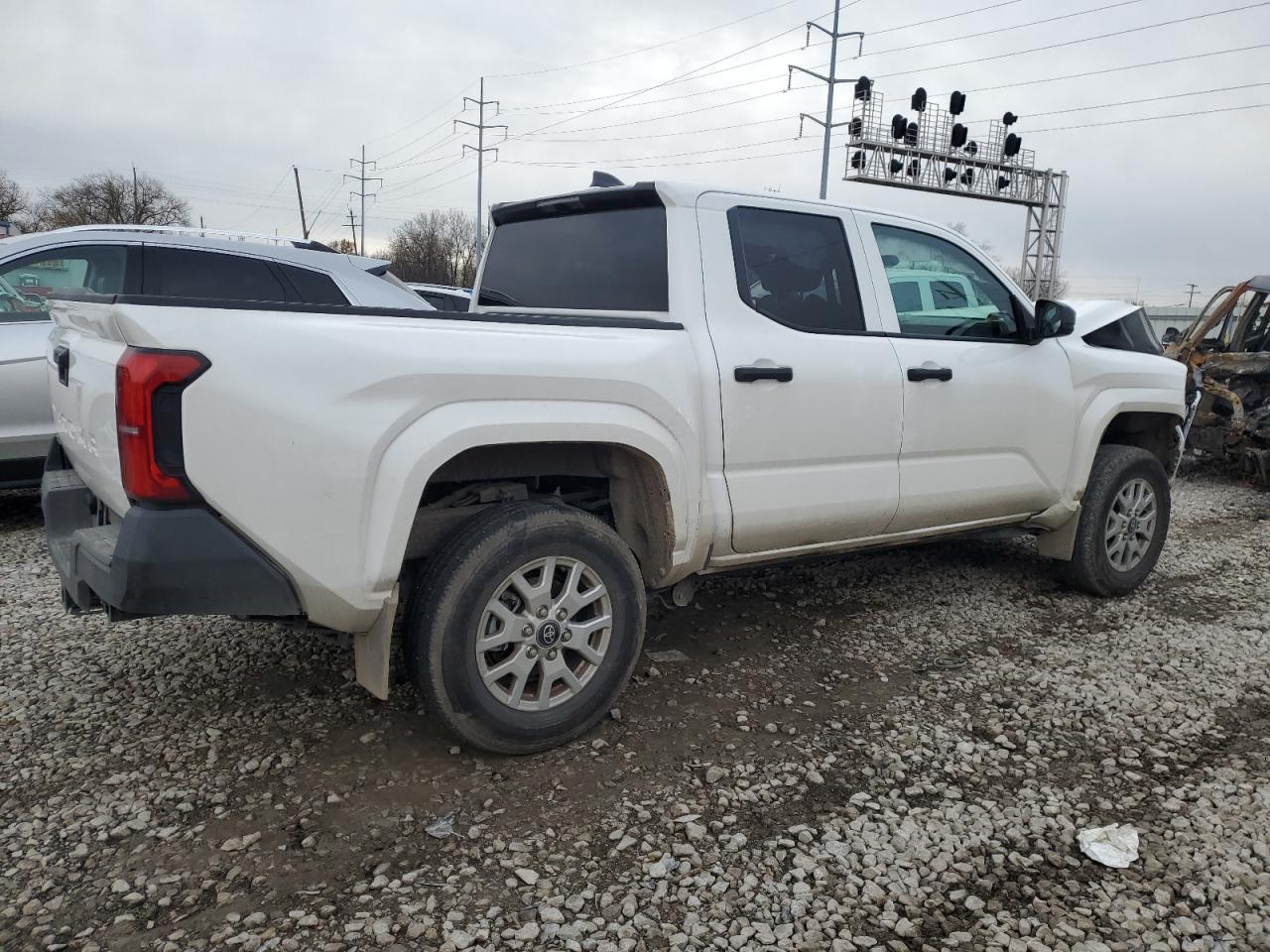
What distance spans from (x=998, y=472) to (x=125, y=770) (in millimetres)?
3884

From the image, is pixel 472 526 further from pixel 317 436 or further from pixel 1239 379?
pixel 1239 379

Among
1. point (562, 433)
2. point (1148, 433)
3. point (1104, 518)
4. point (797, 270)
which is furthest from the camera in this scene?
point (1148, 433)

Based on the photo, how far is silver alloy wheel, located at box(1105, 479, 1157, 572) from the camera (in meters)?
5.13

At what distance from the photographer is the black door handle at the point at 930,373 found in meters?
4.02

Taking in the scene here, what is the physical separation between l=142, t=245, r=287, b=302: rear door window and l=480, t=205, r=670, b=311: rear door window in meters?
2.45

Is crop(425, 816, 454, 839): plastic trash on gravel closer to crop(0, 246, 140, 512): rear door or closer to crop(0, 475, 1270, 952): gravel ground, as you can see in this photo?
crop(0, 475, 1270, 952): gravel ground

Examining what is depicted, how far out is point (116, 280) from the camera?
6020 mm

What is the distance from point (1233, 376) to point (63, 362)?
1037 cm

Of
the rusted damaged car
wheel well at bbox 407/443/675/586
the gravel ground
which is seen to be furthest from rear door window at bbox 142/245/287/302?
the rusted damaged car

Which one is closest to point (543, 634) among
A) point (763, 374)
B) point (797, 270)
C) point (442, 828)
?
point (442, 828)

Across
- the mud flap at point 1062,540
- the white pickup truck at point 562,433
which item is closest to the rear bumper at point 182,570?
the white pickup truck at point 562,433

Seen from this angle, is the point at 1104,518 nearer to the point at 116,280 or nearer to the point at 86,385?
the point at 86,385

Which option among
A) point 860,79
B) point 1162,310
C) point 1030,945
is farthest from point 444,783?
point 1162,310

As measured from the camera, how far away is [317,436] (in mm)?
2572
